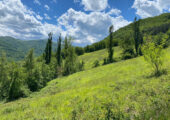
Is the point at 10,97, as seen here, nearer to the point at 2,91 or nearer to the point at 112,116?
the point at 2,91

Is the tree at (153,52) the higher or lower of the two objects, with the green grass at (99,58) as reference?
lower

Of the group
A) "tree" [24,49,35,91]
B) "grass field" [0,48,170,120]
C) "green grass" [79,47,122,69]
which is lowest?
"grass field" [0,48,170,120]

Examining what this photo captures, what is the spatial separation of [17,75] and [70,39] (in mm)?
22706

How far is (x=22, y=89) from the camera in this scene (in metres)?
22.3

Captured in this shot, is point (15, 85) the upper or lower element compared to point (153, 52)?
lower

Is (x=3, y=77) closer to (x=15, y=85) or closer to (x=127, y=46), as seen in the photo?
(x=15, y=85)

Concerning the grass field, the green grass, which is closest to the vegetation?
the grass field

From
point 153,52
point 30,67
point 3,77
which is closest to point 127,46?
point 153,52

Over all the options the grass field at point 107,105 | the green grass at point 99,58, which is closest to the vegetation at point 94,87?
the grass field at point 107,105

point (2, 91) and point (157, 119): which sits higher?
point (157, 119)

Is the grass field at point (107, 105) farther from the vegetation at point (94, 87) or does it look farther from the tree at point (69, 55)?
the tree at point (69, 55)

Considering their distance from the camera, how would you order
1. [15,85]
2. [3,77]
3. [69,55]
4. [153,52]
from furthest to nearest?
[69,55], [3,77], [15,85], [153,52]

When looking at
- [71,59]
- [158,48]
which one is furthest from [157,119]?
[71,59]

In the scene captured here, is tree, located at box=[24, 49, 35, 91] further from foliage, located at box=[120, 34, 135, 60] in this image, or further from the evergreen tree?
foliage, located at box=[120, 34, 135, 60]
